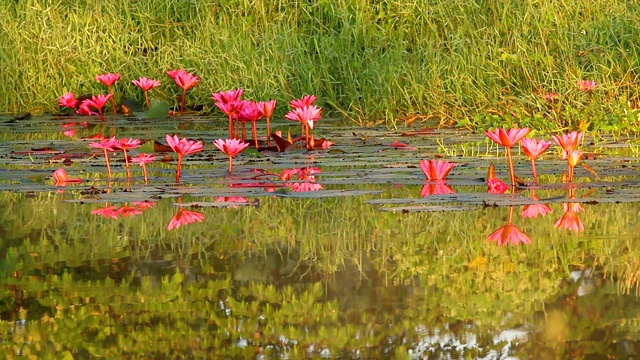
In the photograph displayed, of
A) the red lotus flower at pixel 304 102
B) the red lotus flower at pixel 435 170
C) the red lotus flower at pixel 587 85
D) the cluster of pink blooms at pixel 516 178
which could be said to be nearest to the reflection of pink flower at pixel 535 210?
the cluster of pink blooms at pixel 516 178

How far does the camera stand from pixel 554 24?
28.6 ft

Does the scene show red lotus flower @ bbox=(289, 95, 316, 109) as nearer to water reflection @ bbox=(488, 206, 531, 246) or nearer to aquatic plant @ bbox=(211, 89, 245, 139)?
aquatic plant @ bbox=(211, 89, 245, 139)

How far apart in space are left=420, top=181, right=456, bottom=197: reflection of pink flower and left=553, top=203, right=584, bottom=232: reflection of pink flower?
0.53 meters

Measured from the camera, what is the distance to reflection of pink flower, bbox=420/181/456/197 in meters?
4.39

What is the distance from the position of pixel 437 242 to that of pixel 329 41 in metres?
6.37

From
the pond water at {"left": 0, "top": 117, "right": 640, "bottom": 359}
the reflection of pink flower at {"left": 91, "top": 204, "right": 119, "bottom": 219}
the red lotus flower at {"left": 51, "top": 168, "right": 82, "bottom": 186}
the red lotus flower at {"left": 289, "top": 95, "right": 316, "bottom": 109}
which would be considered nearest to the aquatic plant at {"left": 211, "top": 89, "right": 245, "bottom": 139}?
the red lotus flower at {"left": 289, "top": 95, "right": 316, "bottom": 109}

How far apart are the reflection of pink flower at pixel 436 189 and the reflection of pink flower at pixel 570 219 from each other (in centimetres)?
53

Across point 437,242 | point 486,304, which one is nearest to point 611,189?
point 437,242

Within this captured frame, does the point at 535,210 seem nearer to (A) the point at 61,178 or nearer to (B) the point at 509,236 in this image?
(B) the point at 509,236

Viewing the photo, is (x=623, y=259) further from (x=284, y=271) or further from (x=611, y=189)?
(x=611, y=189)

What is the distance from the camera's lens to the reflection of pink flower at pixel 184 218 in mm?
3749

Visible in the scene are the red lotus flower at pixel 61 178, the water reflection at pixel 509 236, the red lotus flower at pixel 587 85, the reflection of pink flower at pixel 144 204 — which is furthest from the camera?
the red lotus flower at pixel 587 85

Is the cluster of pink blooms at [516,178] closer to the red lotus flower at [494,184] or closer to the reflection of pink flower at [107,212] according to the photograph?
the red lotus flower at [494,184]

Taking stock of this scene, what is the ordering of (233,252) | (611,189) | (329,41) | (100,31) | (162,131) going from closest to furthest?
(233,252) < (611,189) < (162,131) < (329,41) < (100,31)
